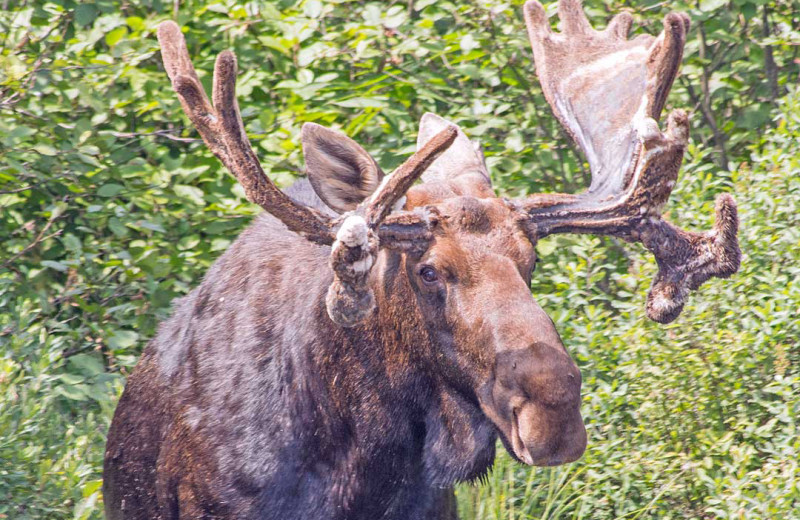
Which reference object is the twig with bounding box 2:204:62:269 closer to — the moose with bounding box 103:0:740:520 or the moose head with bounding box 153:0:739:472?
the moose with bounding box 103:0:740:520

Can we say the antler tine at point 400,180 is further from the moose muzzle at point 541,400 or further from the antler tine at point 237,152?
the moose muzzle at point 541,400

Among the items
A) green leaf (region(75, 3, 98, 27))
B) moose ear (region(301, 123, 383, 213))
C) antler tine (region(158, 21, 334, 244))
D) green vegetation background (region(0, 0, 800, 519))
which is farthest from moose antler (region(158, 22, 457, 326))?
green leaf (region(75, 3, 98, 27))

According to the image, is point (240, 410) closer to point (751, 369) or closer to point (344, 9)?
point (751, 369)

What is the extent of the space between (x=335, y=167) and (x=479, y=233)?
510 millimetres

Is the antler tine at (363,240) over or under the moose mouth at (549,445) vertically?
over

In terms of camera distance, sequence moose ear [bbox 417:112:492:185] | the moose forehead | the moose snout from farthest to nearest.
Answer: moose ear [bbox 417:112:492:185] → the moose forehead → the moose snout

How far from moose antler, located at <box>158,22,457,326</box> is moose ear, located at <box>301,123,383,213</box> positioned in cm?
11

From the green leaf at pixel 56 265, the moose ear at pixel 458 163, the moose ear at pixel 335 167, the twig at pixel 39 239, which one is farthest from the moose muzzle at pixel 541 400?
the twig at pixel 39 239

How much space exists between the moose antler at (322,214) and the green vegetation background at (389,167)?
5.68ft

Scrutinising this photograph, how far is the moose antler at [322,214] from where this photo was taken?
11.6 feet

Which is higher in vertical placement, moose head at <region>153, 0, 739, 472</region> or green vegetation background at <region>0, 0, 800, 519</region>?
moose head at <region>153, 0, 739, 472</region>

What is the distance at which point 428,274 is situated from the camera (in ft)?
12.3

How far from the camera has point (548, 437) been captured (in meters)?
3.32

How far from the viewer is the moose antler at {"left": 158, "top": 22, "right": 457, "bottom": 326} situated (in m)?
3.54
